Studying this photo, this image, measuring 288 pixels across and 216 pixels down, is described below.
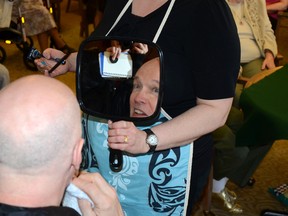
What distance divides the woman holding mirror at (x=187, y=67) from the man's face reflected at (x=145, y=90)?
0.05m

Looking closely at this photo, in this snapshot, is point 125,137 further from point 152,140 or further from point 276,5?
point 276,5

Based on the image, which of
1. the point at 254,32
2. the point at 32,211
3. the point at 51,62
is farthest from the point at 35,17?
the point at 32,211

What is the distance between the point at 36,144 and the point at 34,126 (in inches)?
1.4

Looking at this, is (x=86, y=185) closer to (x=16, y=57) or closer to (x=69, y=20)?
(x=16, y=57)

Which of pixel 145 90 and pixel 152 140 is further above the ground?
pixel 145 90

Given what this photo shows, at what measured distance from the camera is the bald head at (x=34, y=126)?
2.52ft

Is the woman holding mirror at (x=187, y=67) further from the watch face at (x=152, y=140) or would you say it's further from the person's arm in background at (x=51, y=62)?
the person's arm in background at (x=51, y=62)

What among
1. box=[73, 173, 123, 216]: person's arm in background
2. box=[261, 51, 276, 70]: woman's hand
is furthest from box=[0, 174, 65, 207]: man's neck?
box=[261, 51, 276, 70]: woman's hand

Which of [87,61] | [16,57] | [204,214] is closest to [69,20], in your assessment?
[16,57]

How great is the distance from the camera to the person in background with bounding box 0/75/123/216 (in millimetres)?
770

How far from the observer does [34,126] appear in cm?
77

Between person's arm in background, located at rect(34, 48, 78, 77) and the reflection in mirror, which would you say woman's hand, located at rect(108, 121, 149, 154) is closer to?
the reflection in mirror

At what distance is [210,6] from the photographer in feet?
3.67

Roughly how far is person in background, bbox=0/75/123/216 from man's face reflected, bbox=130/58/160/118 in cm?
34
